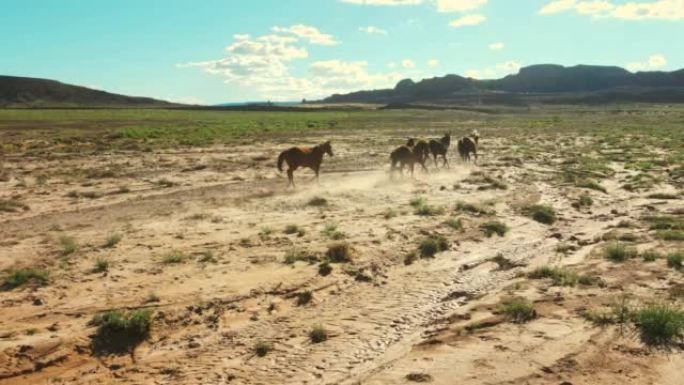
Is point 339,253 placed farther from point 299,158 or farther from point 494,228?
point 299,158

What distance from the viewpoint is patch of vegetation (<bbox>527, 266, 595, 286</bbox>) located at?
→ 9.04 m

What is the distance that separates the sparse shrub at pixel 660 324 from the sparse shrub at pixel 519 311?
124 cm

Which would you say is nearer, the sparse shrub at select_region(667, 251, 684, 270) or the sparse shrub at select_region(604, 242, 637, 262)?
the sparse shrub at select_region(667, 251, 684, 270)

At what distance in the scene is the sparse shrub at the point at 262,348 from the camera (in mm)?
6905

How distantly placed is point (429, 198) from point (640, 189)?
22.9 ft

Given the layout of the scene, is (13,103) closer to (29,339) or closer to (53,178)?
(53,178)

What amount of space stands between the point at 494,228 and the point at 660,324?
6.03 m

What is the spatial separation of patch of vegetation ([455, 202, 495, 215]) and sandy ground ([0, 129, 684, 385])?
252mm

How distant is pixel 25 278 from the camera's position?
8.95 metres

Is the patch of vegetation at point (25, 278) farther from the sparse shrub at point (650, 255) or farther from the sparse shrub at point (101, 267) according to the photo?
the sparse shrub at point (650, 255)

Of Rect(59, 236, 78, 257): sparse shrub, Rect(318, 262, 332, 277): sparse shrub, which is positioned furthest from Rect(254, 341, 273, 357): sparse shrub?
Rect(59, 236, 78, 257): sparse shrub

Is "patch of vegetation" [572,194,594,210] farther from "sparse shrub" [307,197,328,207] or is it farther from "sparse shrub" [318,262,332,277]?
"sparse shrub" [318,262,332,277]

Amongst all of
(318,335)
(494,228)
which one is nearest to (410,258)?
(494,228)

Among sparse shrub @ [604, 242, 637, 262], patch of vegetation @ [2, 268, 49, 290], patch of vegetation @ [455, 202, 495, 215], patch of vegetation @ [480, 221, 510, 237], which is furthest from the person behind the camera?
patch of vegetation @ [455, 202, 495, 215]
